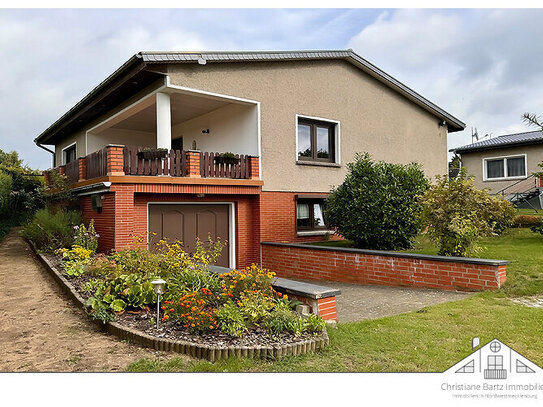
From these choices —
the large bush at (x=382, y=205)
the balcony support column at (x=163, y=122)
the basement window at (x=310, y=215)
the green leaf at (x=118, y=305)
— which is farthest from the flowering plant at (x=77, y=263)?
the basement window at (x=310, y=215)

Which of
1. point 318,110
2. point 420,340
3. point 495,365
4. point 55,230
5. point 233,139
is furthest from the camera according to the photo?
point 318,110

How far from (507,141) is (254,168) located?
16.5m

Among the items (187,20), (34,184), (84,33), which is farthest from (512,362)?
(34,184)

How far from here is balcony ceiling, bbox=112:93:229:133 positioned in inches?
490

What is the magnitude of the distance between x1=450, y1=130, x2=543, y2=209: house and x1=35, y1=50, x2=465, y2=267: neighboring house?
7577 millimetres

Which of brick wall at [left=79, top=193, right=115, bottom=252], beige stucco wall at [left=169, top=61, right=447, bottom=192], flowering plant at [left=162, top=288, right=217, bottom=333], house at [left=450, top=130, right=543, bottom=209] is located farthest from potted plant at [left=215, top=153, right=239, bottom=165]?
house at [left=450, top=130, right=543, bottom=209]

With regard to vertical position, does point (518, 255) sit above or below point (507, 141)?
below

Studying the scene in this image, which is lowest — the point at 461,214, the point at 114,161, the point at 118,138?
the point at 461,214

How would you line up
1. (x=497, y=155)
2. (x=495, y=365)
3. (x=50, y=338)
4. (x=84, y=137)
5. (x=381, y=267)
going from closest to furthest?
(x=495, y=365) < (x=50, y=338) < (x=381, y=267) < (x=84, y=137) < (x=497, y=155)

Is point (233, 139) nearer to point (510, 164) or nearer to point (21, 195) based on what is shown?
point (21, 195)

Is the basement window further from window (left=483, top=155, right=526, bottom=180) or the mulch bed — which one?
window (left=483, top=155, right=526, bottom=180)

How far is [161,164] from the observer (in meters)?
10.4

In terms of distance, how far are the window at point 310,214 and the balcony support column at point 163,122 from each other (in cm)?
484

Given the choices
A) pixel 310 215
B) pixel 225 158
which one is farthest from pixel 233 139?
pixel 310 215
